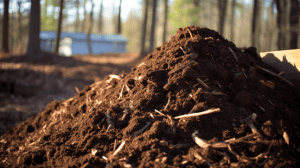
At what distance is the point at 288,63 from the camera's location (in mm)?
2994

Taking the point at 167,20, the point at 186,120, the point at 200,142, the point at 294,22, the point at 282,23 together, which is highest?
the point at 167,20

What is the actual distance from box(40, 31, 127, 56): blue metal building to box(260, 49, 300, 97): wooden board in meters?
25.4

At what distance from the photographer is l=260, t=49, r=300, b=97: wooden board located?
283 centimetres

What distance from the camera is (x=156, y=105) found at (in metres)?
2.39

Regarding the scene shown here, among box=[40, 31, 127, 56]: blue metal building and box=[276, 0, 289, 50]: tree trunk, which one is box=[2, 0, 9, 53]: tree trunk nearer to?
box=[40, 31, 127, 56]: blue metal building

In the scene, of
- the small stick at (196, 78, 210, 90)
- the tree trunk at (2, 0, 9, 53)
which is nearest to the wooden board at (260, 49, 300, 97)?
the small stick at (196, 78, 210, 90)

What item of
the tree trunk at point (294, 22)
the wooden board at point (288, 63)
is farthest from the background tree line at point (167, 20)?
the wooden board at point (288, 63)

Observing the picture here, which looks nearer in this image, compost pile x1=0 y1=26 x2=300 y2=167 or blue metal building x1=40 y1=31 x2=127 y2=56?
compost pile x1=0 y1=26 x2=300 y2=167

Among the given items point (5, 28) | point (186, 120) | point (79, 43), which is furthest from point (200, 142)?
point (79, 43)

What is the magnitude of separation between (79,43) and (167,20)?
47.3 ft

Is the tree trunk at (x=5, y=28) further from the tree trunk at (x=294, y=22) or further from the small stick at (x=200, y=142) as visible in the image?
the tree trunk at (x=294, y=22)

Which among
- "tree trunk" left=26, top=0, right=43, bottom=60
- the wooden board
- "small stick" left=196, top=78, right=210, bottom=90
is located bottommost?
"small stick" left=196, top=78, right=210, bottom=90

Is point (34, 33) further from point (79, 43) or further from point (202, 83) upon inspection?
point (79, 43)

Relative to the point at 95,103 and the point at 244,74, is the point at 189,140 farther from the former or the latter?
the point at 95,103
